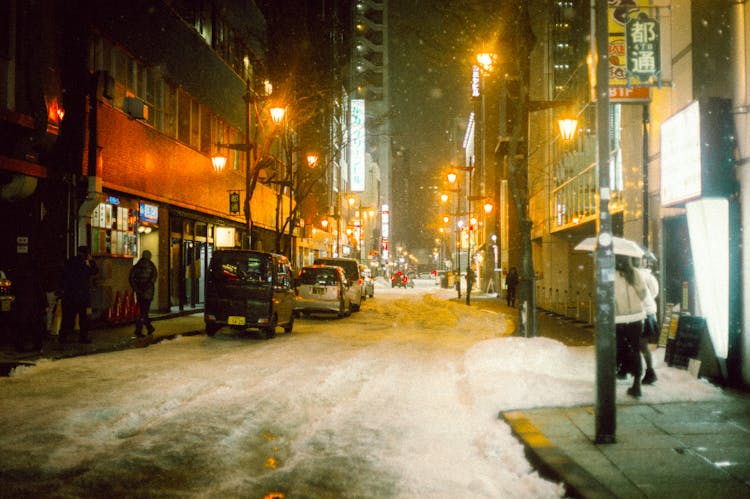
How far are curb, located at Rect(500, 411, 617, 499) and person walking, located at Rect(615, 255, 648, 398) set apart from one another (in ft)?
6.98

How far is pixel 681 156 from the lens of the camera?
9914mm

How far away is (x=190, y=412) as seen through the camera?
290 inches

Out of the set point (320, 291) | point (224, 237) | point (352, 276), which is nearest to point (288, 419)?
point (320, 291)

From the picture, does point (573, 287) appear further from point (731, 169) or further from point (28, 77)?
point (28, 77)

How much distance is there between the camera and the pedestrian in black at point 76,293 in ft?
43.6

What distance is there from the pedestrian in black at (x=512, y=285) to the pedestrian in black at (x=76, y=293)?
22.0 metres

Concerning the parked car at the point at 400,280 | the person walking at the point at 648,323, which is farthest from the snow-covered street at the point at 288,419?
the parked car at the point at 400,280

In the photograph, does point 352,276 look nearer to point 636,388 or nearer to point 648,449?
point 636,388

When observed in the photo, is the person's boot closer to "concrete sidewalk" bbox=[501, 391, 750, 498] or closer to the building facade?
"concrete sidewalk" bbox=[501, 391, 750, 498]

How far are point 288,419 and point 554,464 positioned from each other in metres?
3.15

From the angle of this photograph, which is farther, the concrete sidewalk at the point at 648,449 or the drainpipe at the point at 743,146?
the drainpipe at the point at 743,146

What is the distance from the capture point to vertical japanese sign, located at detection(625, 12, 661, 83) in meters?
10.6

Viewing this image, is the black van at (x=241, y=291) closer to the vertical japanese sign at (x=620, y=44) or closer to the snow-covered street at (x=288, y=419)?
the snow-covered street at (x=288, y=419)

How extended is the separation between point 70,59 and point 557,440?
47.8 feet
